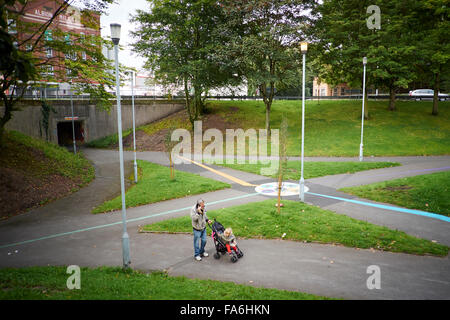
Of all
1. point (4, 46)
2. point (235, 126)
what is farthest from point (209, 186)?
point (235, 126)

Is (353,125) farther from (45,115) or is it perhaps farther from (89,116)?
(45,115)

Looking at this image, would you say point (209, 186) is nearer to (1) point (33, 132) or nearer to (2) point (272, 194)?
(2) point (272, 194)

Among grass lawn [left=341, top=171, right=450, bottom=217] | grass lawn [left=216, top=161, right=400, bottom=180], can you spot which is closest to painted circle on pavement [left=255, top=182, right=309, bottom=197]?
grass lawn [left=216, top=161, right=400, bottom=180]

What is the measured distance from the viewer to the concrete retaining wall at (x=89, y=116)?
95.9ft

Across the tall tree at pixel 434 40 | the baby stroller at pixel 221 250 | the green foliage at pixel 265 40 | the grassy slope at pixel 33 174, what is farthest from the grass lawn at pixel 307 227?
the tall tree at pixel 434 40

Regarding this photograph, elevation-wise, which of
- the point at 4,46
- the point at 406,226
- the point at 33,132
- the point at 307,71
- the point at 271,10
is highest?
the point at 271,10

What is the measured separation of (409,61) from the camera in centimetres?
3112

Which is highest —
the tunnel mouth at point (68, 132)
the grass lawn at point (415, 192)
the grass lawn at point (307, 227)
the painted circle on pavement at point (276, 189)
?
the tunnel mouth at point (68, 132)

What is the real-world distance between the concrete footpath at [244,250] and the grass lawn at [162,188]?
0.69 m

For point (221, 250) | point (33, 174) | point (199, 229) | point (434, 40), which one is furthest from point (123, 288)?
point (434, 40)

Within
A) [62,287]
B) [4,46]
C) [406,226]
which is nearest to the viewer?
Answer: [4,46]

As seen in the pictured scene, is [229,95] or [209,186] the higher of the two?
[229,95]

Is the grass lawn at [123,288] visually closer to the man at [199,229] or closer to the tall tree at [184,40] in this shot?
the man at [199,229]

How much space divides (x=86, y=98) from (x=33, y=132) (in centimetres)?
860
